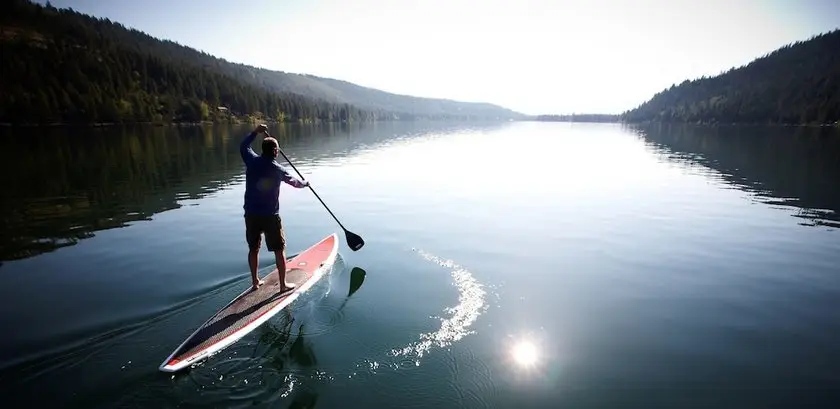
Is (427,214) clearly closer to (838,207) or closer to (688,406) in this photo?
(688,406)

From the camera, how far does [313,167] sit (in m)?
36.9

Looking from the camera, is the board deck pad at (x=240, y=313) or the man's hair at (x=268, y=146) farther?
the man's hair at (x=268, y=146)

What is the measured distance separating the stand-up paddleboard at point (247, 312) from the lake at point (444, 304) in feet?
0.88

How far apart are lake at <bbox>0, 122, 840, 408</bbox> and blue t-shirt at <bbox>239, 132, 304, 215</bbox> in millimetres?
2562

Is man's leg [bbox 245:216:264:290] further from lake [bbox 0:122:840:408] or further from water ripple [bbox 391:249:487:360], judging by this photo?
water ripple [bbox 391:249:487:360]

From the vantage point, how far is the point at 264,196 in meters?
9.22

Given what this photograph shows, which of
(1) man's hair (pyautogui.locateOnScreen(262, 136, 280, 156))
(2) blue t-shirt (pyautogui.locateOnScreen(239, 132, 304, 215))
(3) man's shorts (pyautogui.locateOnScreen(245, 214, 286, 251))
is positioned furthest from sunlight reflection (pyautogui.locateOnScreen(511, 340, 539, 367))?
(1) man's hair (pyautogui.locateOnScreen(262, 136, 280, 156))

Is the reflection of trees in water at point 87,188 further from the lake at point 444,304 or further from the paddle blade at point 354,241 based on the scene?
the paddle blade at point 354,241

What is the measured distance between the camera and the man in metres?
9.16

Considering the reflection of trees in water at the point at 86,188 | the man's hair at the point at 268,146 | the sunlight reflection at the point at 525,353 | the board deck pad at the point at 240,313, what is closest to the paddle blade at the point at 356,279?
the board deck pad at the point at 240,313

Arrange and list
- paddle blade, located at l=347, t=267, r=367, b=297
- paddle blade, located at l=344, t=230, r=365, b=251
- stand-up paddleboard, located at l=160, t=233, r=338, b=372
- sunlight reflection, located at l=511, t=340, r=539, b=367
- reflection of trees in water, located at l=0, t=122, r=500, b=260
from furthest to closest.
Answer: reflection of trees in water, located at l=0, t=122, r=500, b=260 → paddle blade, located at l=344, t=230, r=365, b=251 → paddle blade, located at l=347, t=267, r=367, b=297 → sunlight reflection, located at l=511, t=340, r=539, b=367 → stand-up paddleboard, located at l=160, t=233, r=338, b=372

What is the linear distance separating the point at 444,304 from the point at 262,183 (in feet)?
17.4

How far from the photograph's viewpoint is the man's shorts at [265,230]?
938 centimetres

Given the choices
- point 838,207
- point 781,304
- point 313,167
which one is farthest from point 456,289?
point 313,167
